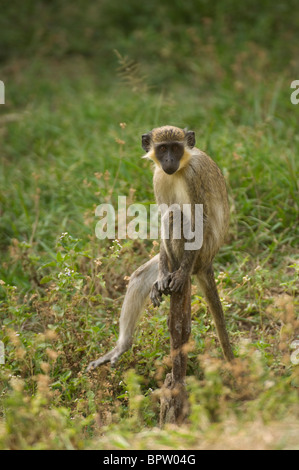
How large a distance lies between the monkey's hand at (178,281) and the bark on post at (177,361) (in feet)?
0.11

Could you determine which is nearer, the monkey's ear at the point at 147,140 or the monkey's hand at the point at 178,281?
the monkey's hand at the point at 178,281

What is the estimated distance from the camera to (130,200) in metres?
6.59

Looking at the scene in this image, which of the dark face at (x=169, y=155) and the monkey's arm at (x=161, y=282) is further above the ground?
the dark face at (x=169, y=155)

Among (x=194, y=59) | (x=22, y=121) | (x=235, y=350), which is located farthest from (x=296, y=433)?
(x=194, y=59)

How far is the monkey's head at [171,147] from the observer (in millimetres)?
4816

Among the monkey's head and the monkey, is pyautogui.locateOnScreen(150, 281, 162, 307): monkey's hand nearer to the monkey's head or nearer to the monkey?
the monkey

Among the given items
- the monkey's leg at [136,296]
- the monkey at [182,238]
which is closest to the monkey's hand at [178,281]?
the monkey at [182,238]

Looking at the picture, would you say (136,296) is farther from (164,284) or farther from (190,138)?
(190,138)

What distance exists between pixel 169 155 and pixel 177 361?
1.38 meters

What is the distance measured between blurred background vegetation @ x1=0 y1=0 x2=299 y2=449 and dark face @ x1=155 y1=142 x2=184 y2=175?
0.92 metres

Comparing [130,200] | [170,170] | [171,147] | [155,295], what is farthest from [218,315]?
[130,200]

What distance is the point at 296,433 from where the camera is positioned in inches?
139

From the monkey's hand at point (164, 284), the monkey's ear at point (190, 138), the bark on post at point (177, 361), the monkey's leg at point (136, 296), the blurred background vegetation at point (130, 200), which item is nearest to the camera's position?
the blurred background vegetation at point (130, 200)

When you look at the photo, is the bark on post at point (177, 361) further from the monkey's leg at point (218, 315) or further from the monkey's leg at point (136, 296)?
the monkey's leg at point (136, 296)
